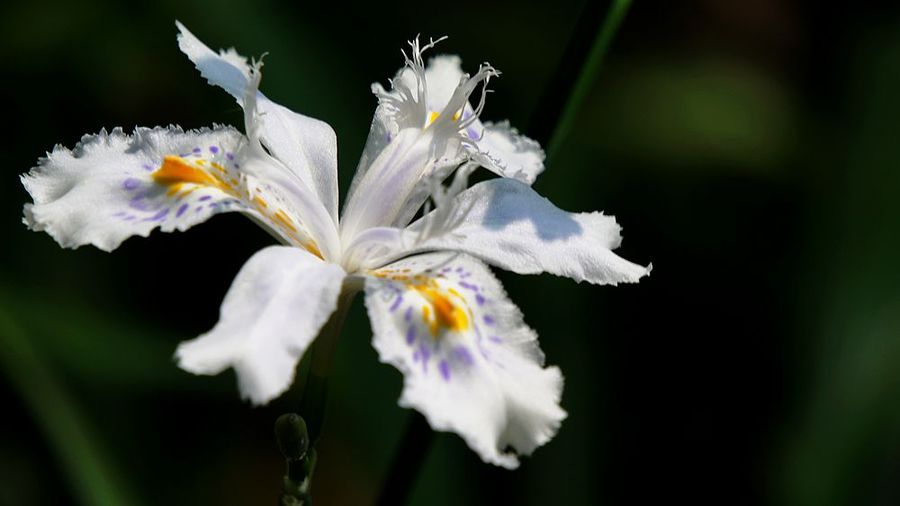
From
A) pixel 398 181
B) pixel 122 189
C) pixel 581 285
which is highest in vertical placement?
pixel 398 181

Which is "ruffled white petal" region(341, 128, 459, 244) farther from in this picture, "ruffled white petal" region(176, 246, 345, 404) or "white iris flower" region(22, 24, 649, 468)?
"ruffled white petal" region(176, 246, 345, 404)

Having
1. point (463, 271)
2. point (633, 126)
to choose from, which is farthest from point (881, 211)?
point (463, 271)

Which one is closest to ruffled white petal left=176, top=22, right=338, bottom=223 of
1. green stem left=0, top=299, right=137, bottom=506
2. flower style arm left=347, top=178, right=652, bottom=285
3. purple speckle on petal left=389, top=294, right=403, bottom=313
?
flower style arm left=347, top=178, right=652, bottom=285

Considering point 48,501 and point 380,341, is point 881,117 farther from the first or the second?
point 48,501

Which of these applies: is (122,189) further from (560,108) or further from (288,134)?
(560,108)

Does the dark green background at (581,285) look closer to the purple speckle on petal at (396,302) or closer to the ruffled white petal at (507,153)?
the ruffled white petal at (507,153)

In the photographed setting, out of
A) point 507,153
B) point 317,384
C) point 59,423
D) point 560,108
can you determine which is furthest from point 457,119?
point 59,423
